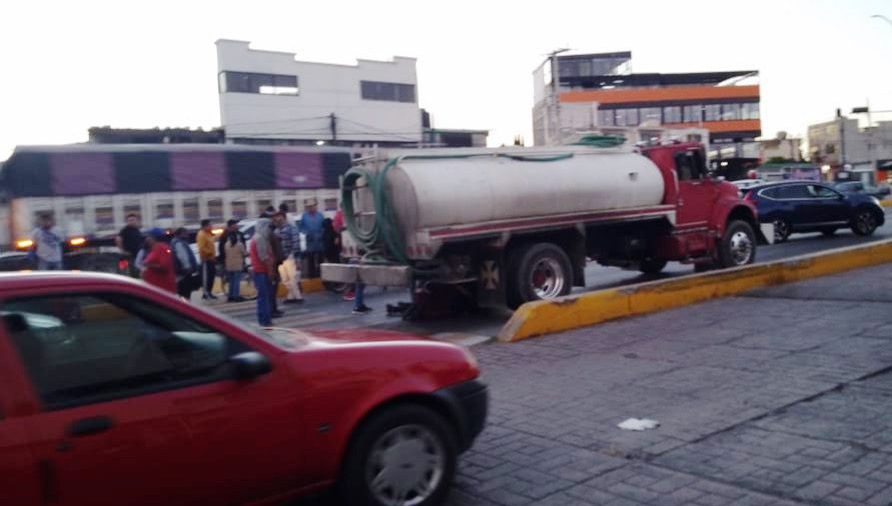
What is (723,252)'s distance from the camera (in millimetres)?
13812

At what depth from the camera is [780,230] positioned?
20359 millimetres

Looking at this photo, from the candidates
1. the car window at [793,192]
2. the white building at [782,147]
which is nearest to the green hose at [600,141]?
the car window at [793,192]

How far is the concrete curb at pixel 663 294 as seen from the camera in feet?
30.0

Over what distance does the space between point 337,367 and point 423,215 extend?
629 centimetres

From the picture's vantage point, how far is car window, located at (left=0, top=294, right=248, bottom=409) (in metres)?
3.30

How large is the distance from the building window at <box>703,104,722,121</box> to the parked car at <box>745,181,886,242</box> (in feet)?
186

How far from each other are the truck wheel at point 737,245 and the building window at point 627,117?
60991 millimetres

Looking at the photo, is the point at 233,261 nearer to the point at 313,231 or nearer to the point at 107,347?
the point at 313,231

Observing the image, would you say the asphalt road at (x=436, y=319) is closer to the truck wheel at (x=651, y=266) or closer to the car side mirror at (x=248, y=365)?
the truck wheel at (x=651, y=266)

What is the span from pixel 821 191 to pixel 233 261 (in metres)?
14.6

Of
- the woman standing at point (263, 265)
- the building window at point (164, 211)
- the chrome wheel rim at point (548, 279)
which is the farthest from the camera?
the building window at point (164, 211)

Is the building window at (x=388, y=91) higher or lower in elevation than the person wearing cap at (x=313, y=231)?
higher

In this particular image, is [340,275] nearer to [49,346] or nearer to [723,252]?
[723,252]

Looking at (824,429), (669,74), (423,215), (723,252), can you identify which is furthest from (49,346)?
(669,74)
